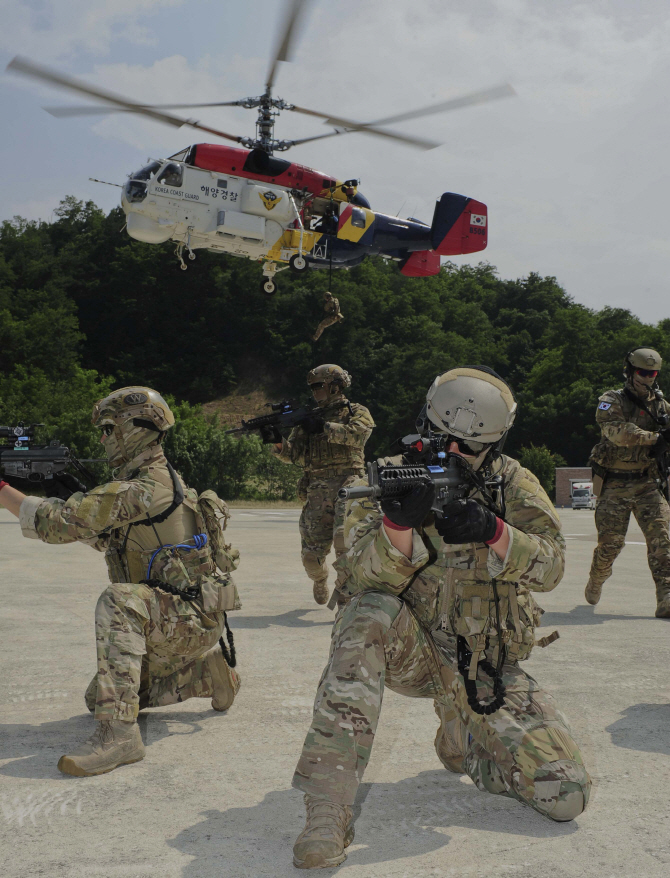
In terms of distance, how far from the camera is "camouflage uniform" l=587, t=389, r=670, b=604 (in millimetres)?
6828

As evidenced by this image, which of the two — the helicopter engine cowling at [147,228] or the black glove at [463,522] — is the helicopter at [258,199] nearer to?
the helicopter engine cowling at [147,228]

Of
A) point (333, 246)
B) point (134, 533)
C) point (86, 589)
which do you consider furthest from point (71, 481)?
point (333, 246)

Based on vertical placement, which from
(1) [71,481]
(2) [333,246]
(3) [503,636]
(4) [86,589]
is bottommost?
(4) [86,589]

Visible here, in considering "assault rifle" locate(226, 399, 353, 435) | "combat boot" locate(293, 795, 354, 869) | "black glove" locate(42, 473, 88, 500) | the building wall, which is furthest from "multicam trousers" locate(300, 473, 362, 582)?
the building wall

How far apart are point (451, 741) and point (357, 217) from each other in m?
18.1

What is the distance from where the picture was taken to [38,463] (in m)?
4.12

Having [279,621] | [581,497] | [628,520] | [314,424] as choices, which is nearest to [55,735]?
[279,621]

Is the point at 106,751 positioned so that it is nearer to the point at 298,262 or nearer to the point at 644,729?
the point at 644,729

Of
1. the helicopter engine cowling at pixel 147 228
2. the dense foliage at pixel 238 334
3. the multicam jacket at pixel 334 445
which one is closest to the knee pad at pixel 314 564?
the multicam jacket at pixel 334 445

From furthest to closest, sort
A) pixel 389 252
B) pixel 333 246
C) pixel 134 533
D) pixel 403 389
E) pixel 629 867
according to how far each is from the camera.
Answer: pixel 403 389
pixel 389 252
pixel 333 246
pixel 134 533
pixel 629 867

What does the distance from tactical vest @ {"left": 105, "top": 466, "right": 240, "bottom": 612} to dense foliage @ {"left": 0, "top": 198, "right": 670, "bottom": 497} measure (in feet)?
187

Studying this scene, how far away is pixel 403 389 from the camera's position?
66.1m

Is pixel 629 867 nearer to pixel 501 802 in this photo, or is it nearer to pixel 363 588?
pixel 501 802

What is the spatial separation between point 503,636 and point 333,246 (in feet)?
59.0
